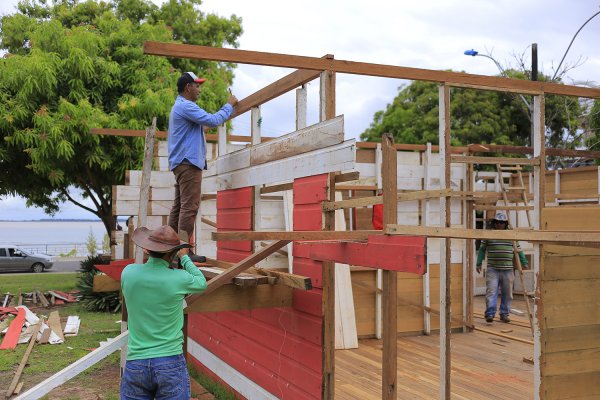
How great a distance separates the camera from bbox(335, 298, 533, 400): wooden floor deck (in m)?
6.68

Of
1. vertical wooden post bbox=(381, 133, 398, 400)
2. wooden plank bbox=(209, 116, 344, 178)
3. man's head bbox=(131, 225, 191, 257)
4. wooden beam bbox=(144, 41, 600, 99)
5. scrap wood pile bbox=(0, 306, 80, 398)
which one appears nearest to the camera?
vertical wooden post bbox=(381, 133, 398, 400)

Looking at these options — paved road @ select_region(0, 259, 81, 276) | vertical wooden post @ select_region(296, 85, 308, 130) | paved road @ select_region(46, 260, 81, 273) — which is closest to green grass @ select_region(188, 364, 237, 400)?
vertical wooden post @ select_region(296, 85, 308, 130)

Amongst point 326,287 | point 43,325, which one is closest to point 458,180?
point 326,287

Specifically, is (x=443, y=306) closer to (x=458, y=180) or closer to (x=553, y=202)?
(x=458, y=180)

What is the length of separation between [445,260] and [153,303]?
2969mm

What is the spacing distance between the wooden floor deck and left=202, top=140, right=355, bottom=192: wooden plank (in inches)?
108

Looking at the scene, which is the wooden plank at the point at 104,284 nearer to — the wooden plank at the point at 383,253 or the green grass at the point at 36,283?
the wooden plank at the point at 383,253

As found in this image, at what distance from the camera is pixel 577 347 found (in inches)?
154

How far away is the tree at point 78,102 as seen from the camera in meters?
14.2

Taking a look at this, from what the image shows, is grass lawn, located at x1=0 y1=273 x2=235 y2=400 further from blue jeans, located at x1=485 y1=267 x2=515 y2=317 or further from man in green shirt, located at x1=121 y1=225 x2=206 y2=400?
blue jeans, located at x1=485 y1=267 x2=515 y2=317

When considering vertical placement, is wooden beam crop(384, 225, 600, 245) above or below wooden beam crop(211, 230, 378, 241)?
above

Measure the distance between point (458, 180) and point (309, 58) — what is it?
6557 mm

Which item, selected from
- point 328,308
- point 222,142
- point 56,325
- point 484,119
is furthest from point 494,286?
point 484,119

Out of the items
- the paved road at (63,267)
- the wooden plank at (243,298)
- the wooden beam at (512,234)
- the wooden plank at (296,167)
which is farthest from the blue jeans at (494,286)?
the paved road at (63,267)
